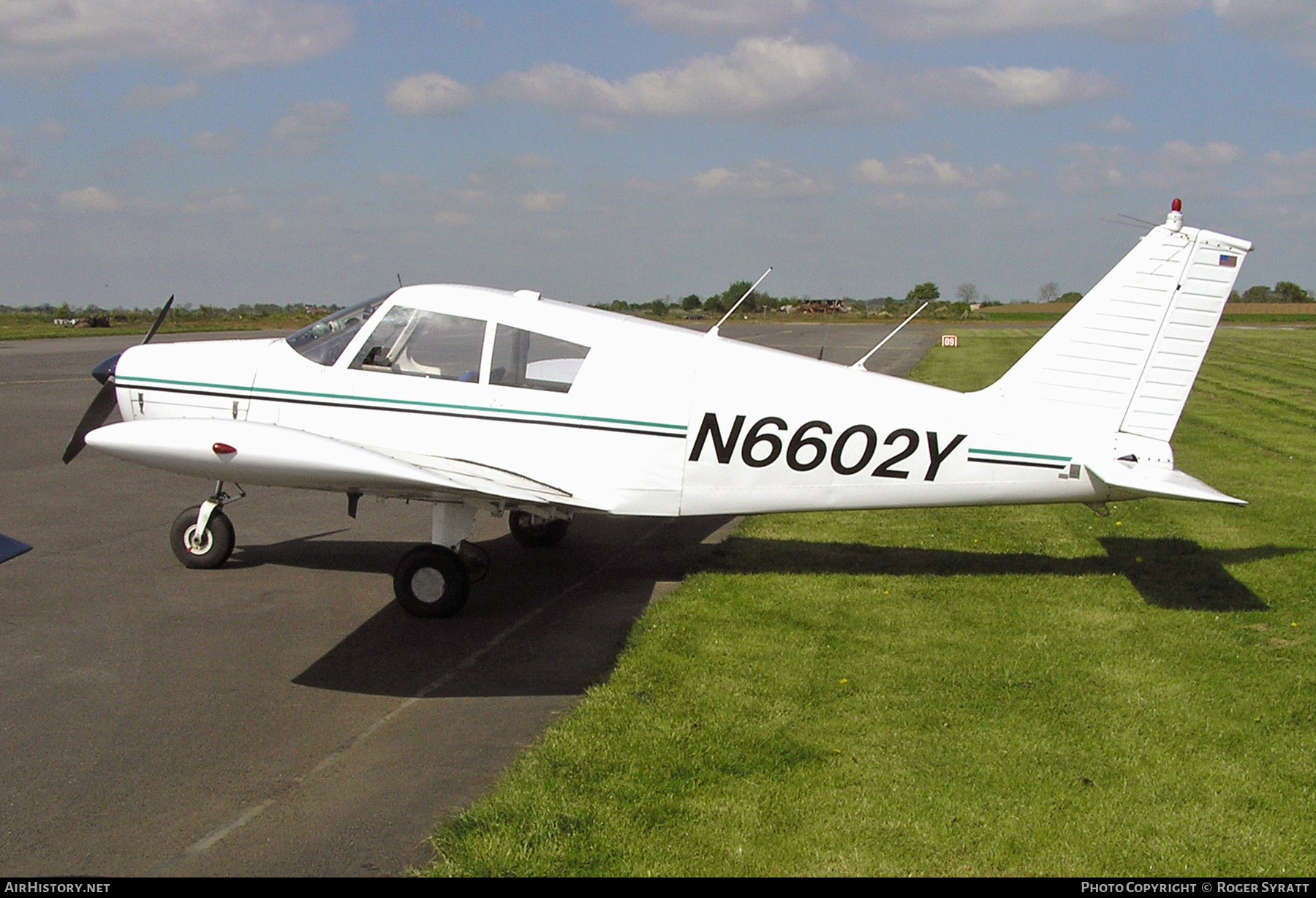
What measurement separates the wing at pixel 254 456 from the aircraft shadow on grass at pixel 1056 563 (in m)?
3.20

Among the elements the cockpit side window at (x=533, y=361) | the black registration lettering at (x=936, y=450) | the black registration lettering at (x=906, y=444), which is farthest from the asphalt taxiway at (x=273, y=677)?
the black registration lettering at (x=936, y=450)

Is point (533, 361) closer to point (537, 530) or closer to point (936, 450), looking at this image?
point (537, 530)

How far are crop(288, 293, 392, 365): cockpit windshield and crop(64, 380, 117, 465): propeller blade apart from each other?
1.69 m

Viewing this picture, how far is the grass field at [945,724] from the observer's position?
4.02m

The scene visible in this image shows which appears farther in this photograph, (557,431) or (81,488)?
(81,488)

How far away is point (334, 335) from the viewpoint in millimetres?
7715

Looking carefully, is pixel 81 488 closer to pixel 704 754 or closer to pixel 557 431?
pixel 557 431

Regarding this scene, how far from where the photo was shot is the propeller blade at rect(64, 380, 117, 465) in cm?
825

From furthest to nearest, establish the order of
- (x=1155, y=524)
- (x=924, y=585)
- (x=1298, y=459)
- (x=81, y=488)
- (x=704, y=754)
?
(x=1298, y=459)
(x=81, y=488)
(x=1155, y=524)
(x=924, y=585)
(x=704, y=754)

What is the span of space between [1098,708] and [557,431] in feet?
12.8

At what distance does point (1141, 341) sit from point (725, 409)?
2959 mm
